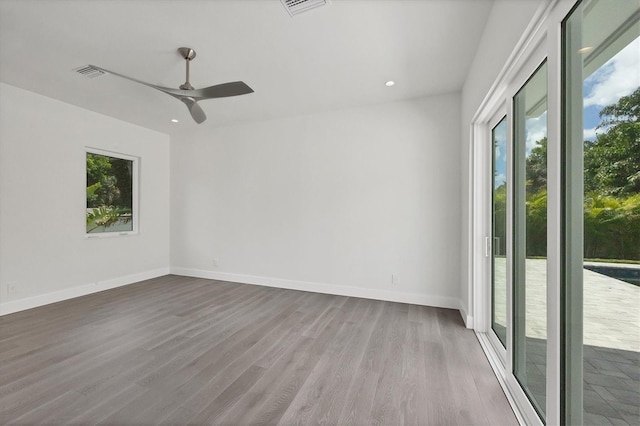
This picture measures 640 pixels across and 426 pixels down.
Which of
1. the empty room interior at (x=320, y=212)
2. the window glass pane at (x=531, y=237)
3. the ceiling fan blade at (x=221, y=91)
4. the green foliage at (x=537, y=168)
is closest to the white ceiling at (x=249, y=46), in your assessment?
the empty room interior at (x=320, y=212)

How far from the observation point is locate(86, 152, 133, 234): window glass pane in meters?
4.05

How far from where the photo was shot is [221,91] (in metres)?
2.44

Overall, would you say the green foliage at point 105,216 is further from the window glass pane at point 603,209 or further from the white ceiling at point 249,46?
the window glass pane at point 603,209

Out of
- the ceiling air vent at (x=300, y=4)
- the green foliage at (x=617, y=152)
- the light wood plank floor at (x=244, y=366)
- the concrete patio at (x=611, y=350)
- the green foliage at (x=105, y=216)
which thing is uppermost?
the ceiling air vent at (x=300, y=4)

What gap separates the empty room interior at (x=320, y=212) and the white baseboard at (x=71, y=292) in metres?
0.03

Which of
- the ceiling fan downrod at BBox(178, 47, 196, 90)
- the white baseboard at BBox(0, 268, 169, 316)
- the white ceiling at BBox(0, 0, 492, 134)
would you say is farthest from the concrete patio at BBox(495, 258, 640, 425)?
the white baseboard at BBox(0, 268, 169, 316)

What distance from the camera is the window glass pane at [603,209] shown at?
0.85 m

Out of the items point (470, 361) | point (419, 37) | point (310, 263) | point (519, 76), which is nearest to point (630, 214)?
point (519, 76)

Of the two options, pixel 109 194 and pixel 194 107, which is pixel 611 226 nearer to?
pixel 194 107

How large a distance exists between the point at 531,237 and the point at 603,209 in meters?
0.69

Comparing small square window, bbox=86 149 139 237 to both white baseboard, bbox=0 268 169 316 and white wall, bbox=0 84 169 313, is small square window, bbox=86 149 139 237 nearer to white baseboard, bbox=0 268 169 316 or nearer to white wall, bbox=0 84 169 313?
white wall, bbox=0 84 169 313

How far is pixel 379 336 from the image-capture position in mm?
2621

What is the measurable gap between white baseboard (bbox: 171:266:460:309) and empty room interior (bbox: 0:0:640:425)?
4cm

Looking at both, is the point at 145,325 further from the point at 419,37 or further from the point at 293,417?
the point at 419,37
